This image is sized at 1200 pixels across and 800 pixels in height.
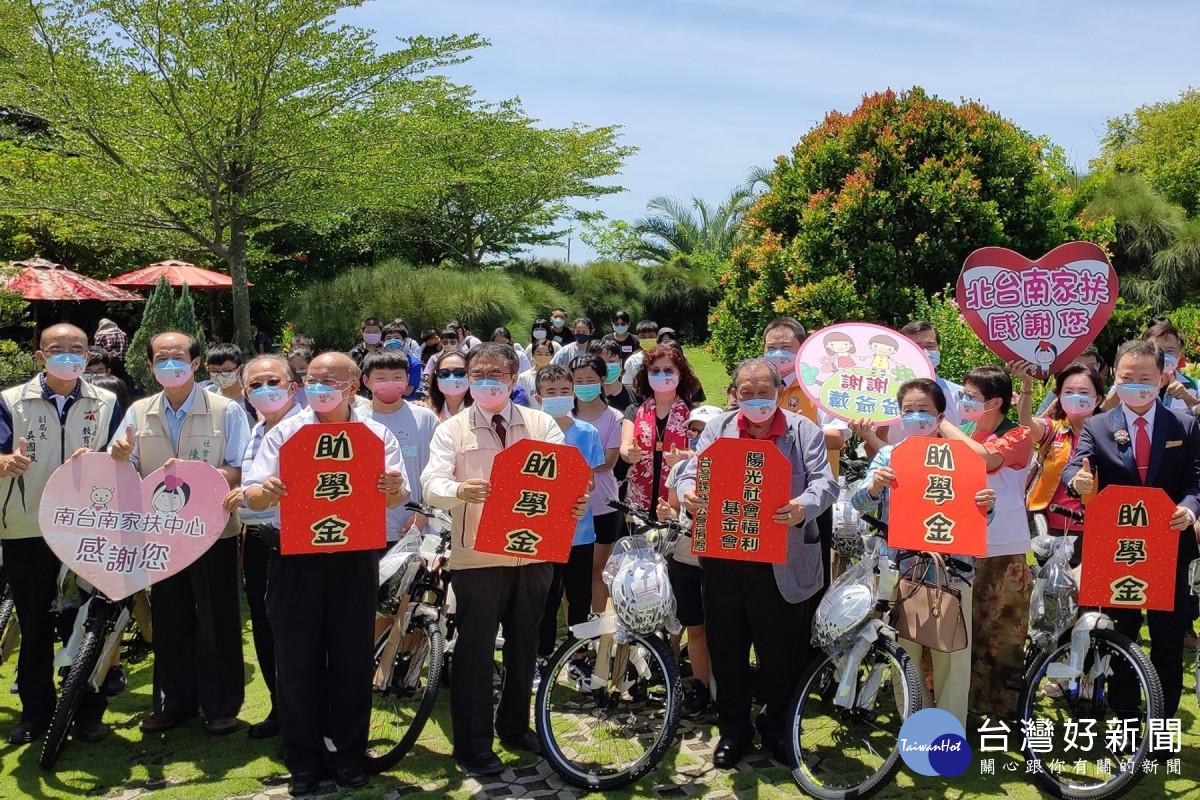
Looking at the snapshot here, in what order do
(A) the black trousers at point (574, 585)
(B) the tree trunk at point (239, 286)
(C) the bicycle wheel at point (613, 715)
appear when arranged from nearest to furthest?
(C) the bicycle wheel at point (613, 715), (A) the black trousers at point (574, 585), (B) the tree trunk at point (239, 286)

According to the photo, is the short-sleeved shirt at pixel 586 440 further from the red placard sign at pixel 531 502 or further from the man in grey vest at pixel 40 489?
the man in grey vest at pixel 40 489

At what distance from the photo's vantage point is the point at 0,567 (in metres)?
5.36

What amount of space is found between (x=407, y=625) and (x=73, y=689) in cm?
154

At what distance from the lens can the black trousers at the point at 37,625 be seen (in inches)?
194

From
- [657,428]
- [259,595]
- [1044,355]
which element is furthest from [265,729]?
[1044,355]

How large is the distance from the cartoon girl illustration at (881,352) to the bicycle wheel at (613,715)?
1.94 m

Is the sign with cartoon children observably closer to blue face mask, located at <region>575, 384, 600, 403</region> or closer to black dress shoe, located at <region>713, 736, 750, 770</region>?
blue face mask, located at <region>575, 384, 600, 403</region>

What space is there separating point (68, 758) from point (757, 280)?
8.00 m

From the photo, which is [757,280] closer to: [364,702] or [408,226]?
[364,702]

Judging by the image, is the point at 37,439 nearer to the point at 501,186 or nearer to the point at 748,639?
the point at 748,639

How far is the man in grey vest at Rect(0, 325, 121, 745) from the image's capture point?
16.0 feet

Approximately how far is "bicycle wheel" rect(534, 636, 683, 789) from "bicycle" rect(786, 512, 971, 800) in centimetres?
58

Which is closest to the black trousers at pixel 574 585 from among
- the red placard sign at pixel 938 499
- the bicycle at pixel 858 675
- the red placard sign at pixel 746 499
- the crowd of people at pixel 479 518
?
the crowd of people at pixel 479 518

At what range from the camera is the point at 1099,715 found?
443cm
